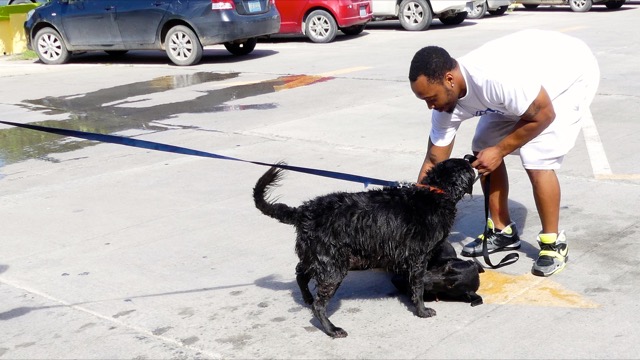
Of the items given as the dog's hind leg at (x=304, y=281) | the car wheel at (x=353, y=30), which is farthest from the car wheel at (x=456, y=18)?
the dog's hind leg at (x=304, y=281)

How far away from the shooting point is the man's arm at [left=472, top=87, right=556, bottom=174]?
441cm

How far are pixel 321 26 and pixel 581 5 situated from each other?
335 inches

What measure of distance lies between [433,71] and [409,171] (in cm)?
291

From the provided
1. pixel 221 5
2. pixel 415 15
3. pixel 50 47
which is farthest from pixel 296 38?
pixel 50 47

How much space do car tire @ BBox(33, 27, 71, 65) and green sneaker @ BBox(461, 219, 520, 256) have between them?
12.5 m

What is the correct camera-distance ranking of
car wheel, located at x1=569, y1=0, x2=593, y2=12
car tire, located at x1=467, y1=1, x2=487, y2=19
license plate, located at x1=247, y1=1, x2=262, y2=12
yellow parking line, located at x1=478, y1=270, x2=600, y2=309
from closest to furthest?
yellow parking line, located at x1=478, y1=270, x2=600, y2=309 → license plate, located at x1=247, y1=1, x2=262, y2=12 → car tire, located at x1=467, y1=1, x2=487, y2=19 → car wheel, located at x1=569, y1=0, x2=593, y2=12

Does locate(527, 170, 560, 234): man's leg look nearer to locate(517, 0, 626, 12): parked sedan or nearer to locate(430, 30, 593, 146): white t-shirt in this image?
locate(430, 30, 593, 146): white t-shirt

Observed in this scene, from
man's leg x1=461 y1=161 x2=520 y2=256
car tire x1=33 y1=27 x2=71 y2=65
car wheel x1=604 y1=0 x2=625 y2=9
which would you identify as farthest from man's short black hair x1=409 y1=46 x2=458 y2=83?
car wheel x1=604 y1=0 x2=625 y2=9

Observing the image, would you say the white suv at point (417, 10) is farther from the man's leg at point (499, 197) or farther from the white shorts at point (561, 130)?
the white shorts at point (561, 130)

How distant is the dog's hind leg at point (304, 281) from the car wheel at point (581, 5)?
1951cm

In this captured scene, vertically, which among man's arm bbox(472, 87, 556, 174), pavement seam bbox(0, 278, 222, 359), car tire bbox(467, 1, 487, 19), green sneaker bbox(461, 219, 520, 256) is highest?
man's arm bbox(472, 87, 556, 174)

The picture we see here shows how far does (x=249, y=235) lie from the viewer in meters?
5.77

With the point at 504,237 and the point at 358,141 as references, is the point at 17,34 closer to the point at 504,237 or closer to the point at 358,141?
the point at 358,141

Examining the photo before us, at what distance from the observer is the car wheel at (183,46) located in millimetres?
14609
